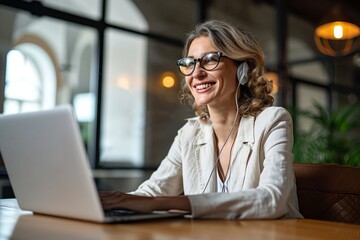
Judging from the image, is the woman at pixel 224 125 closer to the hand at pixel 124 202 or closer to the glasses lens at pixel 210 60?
the glasses lens at pixel 210 60

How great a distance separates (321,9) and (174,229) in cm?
687

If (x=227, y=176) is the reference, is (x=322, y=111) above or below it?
above

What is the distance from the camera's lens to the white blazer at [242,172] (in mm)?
1257

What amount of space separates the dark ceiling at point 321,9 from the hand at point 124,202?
6148 millimetres

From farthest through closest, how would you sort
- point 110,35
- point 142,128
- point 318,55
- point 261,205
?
1. point 318,55
2. point 142,128
3. point 110,35
4. point 261,205

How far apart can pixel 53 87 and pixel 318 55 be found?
3.95 meters

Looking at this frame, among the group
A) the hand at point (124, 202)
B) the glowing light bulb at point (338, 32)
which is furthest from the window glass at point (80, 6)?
the hand at point (124, 202)

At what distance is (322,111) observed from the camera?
14.6 feet

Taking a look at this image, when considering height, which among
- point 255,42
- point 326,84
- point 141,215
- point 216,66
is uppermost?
point 326,84

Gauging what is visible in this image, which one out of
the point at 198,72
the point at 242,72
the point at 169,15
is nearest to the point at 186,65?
the point at 198,72

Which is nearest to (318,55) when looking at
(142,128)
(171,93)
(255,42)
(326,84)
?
(326,84)

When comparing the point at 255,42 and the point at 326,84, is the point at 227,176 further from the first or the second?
the point at 326,84

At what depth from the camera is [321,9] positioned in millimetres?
7277

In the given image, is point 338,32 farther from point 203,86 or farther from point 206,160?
point 206,160
